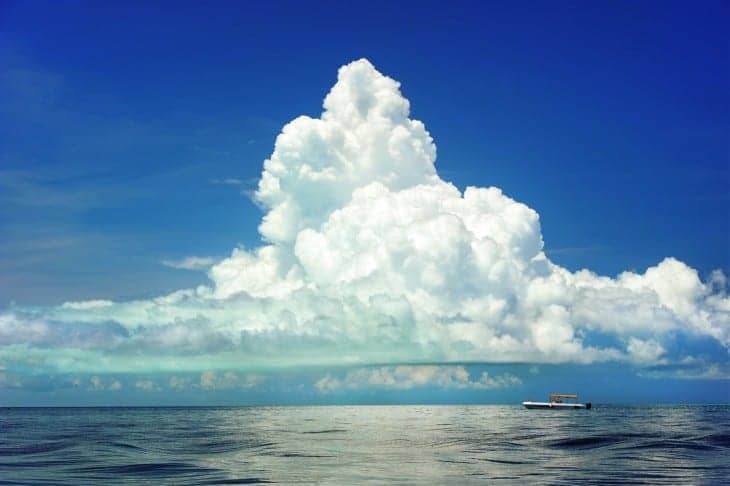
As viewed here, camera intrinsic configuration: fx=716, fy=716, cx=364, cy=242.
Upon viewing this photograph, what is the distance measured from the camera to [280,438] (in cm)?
13438

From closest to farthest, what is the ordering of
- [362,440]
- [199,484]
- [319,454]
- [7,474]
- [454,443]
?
[199,484]
[7,474]
[319,454]
[454,443]
[362,440]

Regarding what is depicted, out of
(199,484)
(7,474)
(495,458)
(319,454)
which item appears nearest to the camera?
(199,484)

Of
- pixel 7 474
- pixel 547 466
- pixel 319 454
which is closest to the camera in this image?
pixel 7 474

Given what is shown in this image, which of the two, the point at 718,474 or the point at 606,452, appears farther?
the point at 606,452

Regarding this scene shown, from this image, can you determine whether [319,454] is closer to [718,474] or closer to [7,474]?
[7,474]

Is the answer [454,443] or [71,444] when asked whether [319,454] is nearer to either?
[454,443]

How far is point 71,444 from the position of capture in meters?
121

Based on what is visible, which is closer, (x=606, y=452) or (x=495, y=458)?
(x=495, y=458)

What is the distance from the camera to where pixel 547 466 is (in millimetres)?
83188

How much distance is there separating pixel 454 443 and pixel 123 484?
65.0 m

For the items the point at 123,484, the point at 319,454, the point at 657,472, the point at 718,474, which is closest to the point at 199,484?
the point at 123,484

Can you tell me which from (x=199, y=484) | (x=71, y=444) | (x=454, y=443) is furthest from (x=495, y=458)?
(x=71, y=444)

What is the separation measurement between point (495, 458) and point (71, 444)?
7326 centimetres

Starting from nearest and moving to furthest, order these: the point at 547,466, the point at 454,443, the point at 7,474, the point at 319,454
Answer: the point at 7,474 → the point at 547,466 → the point at 319,454 → the point at 454,443
